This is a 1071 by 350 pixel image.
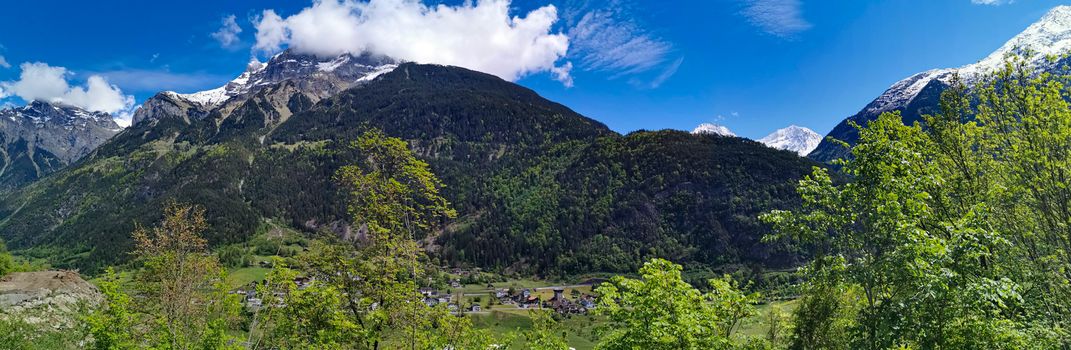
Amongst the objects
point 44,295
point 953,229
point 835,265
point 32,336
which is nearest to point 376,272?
point 835,265

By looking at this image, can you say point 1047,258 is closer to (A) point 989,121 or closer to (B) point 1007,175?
(B) point 1007,175

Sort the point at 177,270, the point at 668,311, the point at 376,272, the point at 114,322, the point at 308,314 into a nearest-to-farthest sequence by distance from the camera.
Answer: the point at 177,270, the point at 668,311, the point at 376,272, the point at 308,314, the point at 114,322

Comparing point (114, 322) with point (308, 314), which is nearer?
point (308, 314)

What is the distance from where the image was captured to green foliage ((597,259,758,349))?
1219cm

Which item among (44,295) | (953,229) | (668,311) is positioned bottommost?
(668,311)

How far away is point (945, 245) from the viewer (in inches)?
377

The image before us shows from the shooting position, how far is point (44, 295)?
2738cm

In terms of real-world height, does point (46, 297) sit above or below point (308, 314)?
above

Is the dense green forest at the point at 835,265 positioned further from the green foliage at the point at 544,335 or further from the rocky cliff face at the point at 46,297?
the rocky cliff face at the point at 46,297

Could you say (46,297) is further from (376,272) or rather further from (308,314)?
(376,272)

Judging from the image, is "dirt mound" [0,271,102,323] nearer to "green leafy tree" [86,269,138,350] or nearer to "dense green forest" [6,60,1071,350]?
"green leafy tree" [86,269,138,350]

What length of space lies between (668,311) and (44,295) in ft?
114

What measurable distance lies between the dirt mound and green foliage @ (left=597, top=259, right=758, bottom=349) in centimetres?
2568

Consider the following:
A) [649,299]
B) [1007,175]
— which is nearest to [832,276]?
[649,299]
